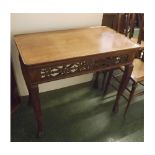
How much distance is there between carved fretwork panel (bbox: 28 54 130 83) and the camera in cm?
116

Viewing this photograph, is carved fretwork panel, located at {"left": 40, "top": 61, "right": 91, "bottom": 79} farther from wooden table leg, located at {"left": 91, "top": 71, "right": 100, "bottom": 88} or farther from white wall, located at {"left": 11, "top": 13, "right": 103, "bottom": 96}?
wooden table leg, located at {"left": 91, "top": 71, "right": 100, "bottom": 88}

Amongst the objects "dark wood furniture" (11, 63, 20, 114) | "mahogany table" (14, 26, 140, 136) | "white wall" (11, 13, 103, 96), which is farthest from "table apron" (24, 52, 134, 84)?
"dark wood furniture" (11, 63, 20, 114)

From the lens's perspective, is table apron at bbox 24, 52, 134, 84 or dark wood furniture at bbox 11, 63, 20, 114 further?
dark wood furniture at bbox 11, 63, 20, 114

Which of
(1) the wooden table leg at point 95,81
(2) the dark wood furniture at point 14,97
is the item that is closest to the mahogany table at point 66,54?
(2) the dark wood furniture at point 14,97

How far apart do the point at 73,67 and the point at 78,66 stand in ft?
0.12

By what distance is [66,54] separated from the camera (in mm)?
1203

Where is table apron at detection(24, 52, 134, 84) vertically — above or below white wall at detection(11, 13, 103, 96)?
below

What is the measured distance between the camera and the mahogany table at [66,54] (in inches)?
45.5

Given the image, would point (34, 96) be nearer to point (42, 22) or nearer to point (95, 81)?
point (42, 22)

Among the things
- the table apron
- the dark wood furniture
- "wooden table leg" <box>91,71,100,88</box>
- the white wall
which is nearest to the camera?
the table apron

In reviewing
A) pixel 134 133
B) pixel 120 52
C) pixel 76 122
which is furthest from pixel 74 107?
pixel 120 52

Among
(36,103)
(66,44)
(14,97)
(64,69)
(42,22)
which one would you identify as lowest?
(14,97)

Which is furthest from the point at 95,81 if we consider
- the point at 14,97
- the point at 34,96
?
the point at 34,96

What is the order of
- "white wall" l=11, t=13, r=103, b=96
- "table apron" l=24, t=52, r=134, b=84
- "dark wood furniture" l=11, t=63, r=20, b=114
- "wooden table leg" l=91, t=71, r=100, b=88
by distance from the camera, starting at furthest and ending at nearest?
"wooden table leg" l=91, t=71, r=100, b=88
"dark wood furniture" l=11, t=63, r=20, b=114
"white wall" l=11, t=13, r=103, b=96
"table apron" l=24, t=52, r=134, b=84
